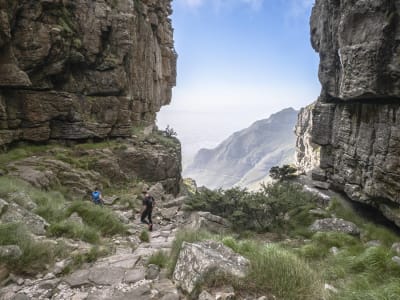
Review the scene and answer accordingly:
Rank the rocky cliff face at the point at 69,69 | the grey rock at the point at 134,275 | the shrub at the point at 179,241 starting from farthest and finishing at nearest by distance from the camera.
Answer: the rocky cliff face at the point at 69,69 < the shrub at the point at 179,241 < the grey rock at the point at 134,275

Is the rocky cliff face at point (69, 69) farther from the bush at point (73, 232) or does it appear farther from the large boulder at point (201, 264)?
the large boulder at point (201, 264)

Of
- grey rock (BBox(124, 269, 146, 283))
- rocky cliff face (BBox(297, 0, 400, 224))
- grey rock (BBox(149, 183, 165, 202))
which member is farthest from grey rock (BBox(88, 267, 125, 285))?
rocky cliff face (BBox(297, 0, 400, 224))

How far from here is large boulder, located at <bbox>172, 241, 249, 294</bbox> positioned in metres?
5.21

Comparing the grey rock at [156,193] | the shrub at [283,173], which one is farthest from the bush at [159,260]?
the shrub at [283,173]

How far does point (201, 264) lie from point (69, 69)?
22.7m

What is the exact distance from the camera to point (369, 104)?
1695cm

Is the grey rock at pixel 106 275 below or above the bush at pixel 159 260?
below

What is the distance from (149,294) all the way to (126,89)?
78.5ft

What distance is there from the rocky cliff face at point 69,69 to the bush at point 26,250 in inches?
583

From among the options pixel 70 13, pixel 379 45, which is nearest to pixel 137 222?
pixel 379 45

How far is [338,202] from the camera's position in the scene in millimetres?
19422

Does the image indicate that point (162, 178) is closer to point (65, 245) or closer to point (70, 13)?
point (70, 13)

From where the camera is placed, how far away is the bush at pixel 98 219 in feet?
33.0

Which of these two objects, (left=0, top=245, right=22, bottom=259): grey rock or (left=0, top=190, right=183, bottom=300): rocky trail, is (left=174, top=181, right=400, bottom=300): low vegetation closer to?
(left=0, top=190, right=183, bottom=300): rocky trail
